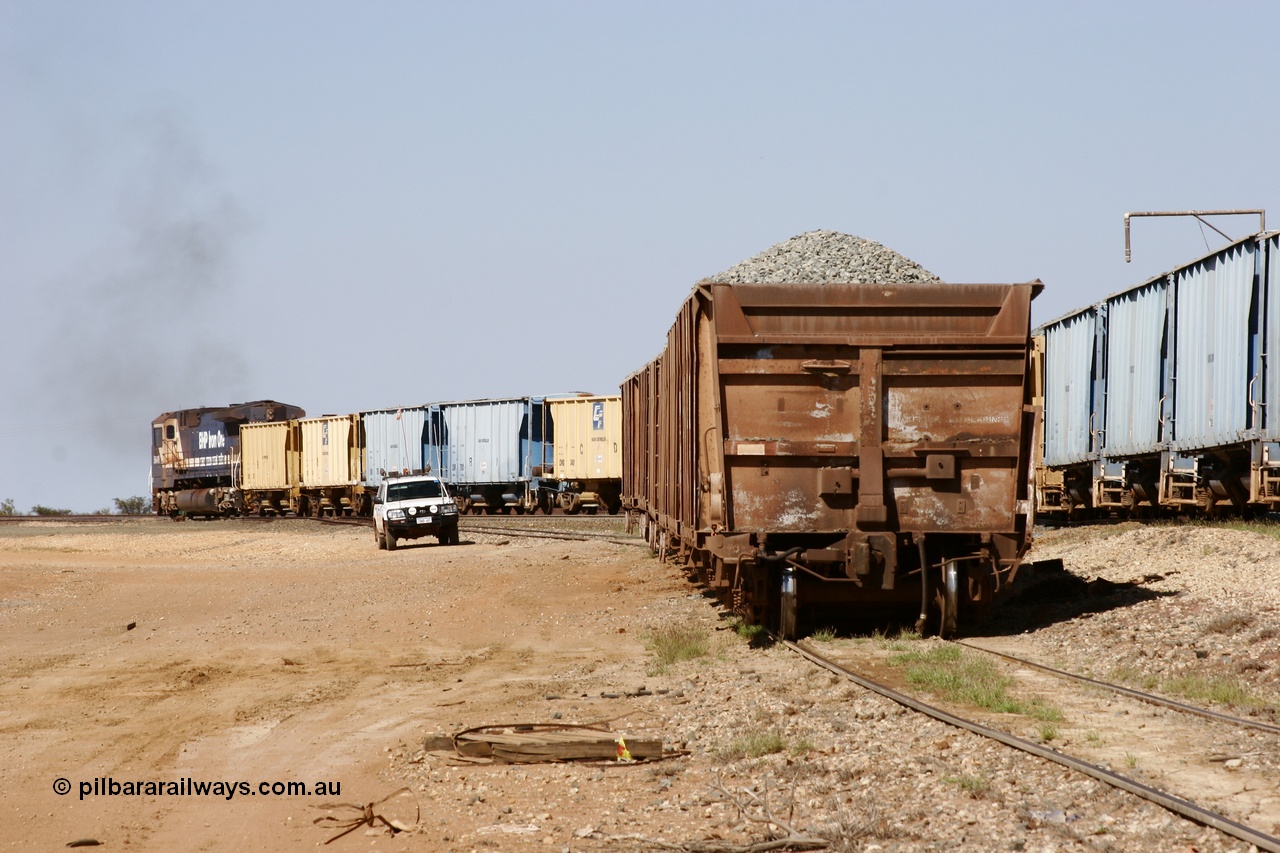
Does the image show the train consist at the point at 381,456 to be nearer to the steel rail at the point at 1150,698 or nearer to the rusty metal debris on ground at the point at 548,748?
the steel rail at the point at 1150,698

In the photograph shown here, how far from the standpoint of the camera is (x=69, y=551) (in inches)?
1229

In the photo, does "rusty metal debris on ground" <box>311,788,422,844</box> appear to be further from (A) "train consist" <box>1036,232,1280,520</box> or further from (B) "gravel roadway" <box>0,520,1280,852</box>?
(A) "train consist" <box>1036,232,1280,520</box>

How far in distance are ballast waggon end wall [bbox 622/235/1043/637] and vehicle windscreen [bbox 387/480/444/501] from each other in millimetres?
17260

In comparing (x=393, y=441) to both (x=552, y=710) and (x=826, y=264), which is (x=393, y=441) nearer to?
(x=826, y=264)

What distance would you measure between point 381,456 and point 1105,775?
40305mm

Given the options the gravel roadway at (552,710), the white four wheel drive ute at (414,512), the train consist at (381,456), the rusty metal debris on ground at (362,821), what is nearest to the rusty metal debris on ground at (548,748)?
the gravel roadway at (552,710)

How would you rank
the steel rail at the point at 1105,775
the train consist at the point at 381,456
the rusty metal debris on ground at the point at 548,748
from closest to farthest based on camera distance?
1. the steel rail at the point at 1105,775
2. the rusty metal debris on ground at the point at 548,748
3. the train consist at the point at 381,456

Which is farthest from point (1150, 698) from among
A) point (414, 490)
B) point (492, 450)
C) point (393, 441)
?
point (393, 441)

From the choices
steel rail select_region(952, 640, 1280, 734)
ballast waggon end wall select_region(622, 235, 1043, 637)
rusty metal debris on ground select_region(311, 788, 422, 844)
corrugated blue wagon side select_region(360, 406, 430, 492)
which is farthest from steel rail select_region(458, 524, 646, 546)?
rusty metal debris on ground select_region(311, 788, 422, 844)

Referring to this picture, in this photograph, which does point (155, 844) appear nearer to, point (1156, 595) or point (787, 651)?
point (787, 651)

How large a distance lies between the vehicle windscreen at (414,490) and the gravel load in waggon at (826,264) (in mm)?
11380

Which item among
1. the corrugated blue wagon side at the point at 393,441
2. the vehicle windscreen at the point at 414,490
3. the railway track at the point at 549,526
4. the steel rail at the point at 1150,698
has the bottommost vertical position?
the railway track at the point at 549,526

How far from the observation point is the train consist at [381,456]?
39969 mm

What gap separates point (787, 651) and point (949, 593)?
1.63m
